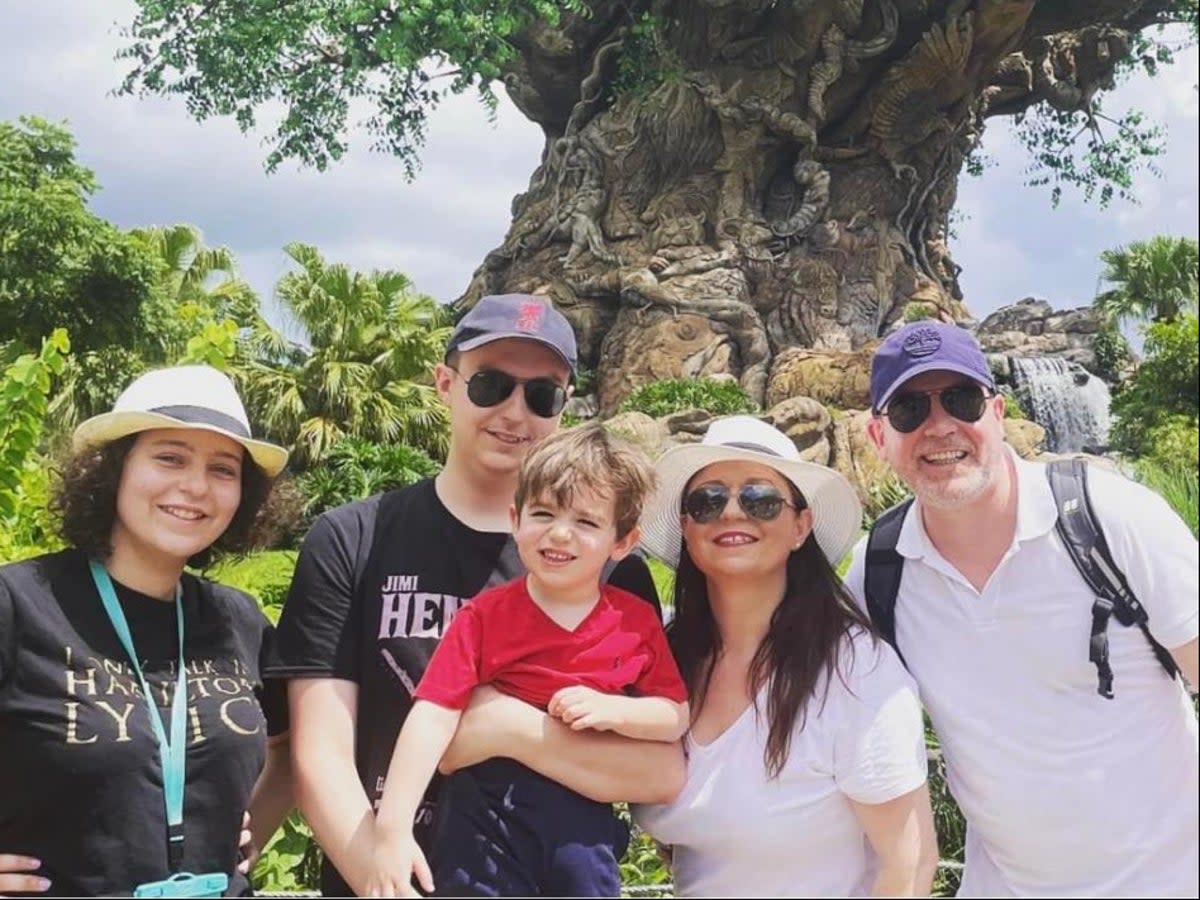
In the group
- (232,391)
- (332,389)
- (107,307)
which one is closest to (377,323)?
(332,389)

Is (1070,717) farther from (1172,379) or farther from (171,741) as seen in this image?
(171,741)

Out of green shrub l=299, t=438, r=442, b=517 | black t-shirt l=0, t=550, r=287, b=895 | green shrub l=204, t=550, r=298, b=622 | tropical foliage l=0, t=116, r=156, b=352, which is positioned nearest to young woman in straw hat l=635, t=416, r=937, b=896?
black t-shirt l=0, t=550, r=287, b=895

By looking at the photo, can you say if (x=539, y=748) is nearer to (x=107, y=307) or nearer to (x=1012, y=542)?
(x=1012, y=542)

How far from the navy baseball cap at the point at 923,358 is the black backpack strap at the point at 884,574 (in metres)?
0.28

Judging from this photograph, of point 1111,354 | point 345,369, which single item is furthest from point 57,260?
point 1111,354

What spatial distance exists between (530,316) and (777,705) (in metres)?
0.93

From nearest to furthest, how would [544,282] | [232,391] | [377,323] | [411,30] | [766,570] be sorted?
[766,570] < [232,391] < [411,30] < [377,323] < [544,282]

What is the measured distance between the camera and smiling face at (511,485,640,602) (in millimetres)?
2029

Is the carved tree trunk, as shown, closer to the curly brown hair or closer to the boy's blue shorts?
the curly brown hair

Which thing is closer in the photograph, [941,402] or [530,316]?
[941,402]

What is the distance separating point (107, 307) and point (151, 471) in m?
14.5

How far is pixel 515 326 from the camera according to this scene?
2.33m

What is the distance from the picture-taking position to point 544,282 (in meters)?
20.5

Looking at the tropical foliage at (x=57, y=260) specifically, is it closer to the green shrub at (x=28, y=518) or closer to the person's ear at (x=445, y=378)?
the green shrub at (x=28, y=518)
